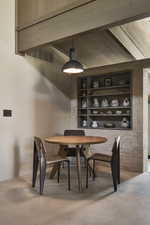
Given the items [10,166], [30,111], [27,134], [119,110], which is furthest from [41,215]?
[119,110]

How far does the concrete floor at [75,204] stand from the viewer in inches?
91.4

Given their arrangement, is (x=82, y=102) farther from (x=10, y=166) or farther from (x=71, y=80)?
(x=10, y=166)

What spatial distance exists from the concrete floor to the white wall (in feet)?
1.70

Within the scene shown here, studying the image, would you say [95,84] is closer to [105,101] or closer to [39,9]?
[105,101]

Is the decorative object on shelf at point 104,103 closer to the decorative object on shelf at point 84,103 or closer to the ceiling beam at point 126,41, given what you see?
the decorative object on shelf at point 84,103

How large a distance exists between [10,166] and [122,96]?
113 inches

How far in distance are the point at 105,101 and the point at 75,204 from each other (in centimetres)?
281

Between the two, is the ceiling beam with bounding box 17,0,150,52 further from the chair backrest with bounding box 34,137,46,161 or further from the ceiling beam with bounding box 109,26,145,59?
the chair backrest with bounding box 34,137,46,161

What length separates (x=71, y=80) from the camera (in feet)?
17.6

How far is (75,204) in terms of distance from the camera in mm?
2742

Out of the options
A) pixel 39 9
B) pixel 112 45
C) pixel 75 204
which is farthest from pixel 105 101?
pixel 75 204

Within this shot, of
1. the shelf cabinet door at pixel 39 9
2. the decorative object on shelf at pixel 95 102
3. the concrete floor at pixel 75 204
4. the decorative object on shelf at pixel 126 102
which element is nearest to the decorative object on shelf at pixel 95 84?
the decorative object on shelf at pixel 95 102

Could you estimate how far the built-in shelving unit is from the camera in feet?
15.4

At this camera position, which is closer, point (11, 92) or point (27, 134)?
point (11, 92)
